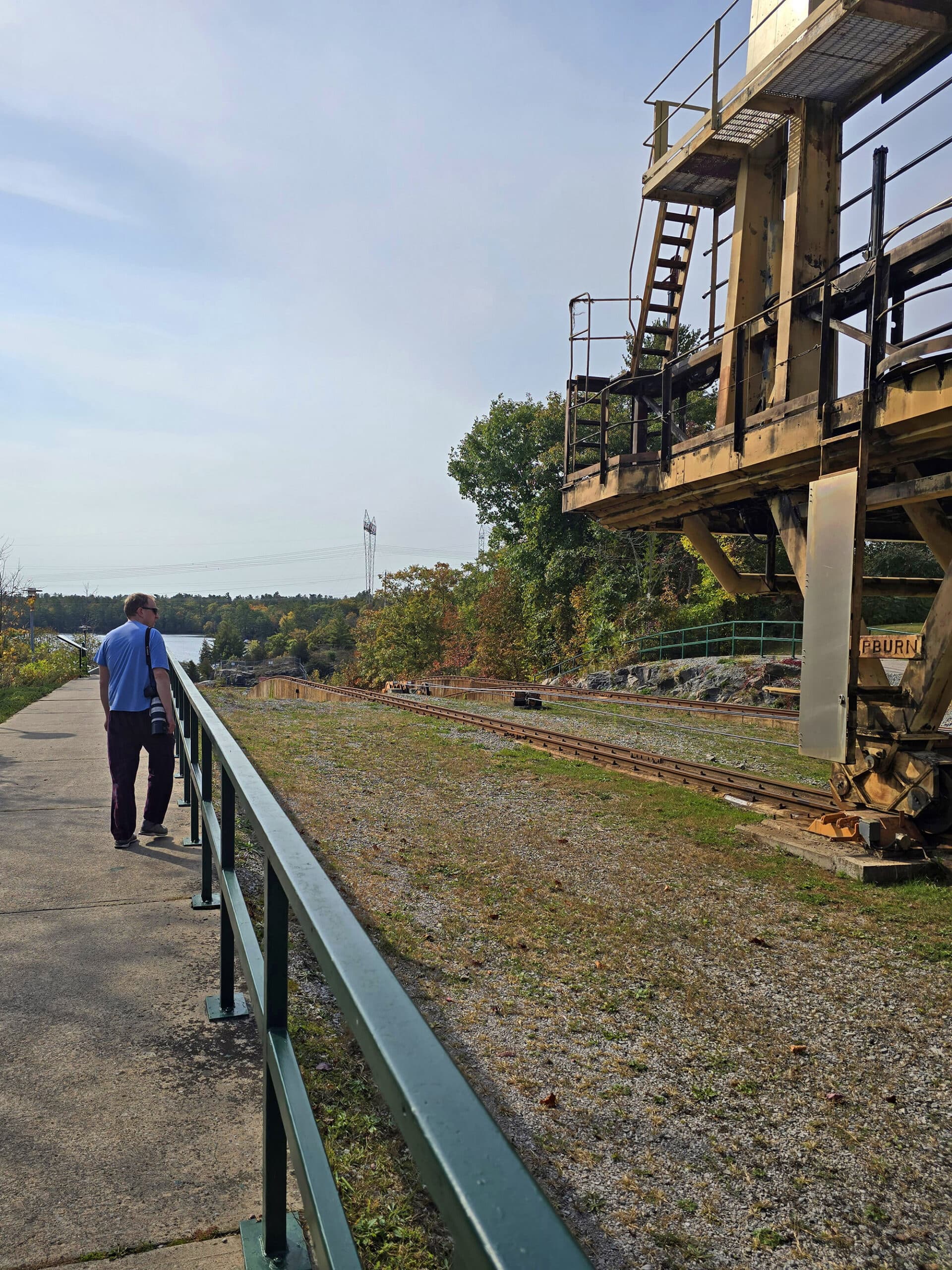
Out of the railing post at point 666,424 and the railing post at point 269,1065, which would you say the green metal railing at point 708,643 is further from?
the railing post at point 269,1065

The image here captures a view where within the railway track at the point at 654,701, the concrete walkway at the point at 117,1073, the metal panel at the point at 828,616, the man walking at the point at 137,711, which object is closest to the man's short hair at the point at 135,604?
the man walking at the point at 137,711

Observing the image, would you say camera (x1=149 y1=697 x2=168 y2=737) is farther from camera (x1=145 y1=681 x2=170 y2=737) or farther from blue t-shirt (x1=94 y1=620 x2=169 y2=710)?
blue t-shirt (x1=94 y1=620 x2=169 y2=710)

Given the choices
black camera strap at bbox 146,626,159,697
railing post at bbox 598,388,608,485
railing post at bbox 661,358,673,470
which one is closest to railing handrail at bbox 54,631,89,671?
railing post at bbox 598,388,608,485

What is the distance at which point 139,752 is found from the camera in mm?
6121

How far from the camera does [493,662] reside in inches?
1722

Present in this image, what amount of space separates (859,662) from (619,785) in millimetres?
3898

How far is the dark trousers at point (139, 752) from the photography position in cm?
594

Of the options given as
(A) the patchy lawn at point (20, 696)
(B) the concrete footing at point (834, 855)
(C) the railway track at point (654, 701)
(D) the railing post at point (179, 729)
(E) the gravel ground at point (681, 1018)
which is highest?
(D) the railing post at point (179, 729)

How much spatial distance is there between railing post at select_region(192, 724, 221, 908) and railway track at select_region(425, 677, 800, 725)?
9875 millimetres

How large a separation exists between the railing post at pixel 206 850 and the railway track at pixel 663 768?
5972 mm

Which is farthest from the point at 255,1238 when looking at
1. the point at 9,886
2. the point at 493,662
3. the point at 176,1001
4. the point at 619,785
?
the point at 493,662

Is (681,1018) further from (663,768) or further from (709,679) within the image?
(709,679)

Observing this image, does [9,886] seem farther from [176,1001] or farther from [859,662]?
[859,662]

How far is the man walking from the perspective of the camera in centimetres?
604
